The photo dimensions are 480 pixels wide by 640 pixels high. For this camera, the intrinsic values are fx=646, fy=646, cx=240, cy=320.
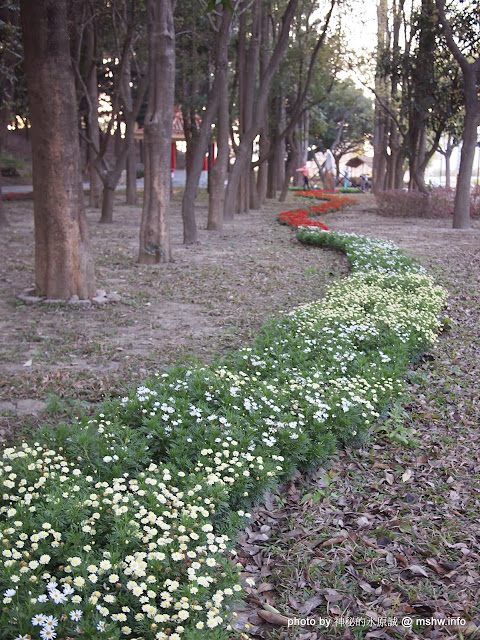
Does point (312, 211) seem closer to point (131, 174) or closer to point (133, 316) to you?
point (131, 174)

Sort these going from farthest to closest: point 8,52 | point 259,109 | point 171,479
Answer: point 259,109 < point 8,52 < point 171,479

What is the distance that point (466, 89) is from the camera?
1608cm

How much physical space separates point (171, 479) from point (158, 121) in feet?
25.0

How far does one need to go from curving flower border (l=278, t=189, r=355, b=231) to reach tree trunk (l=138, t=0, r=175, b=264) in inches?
213

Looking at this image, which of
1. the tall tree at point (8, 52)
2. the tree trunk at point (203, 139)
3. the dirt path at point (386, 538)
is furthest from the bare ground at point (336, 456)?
the tall tree at point (8, 52)

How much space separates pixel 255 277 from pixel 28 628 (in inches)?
306

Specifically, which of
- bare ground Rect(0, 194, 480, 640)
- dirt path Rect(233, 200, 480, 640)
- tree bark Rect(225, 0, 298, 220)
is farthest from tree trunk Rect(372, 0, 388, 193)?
dirt path Rect(233, 200, 480, 640)

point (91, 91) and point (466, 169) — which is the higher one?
point (91, 91)

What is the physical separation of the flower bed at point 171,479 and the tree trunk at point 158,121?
4644mm

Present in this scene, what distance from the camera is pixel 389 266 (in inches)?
389

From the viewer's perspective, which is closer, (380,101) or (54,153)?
(54,153)

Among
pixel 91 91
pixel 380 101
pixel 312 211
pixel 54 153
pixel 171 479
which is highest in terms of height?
pixel 380 101

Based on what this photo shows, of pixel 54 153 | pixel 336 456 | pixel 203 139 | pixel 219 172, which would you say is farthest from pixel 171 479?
pixel 219 172

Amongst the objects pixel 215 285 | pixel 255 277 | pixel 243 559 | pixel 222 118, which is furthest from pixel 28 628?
pixel 222 118
